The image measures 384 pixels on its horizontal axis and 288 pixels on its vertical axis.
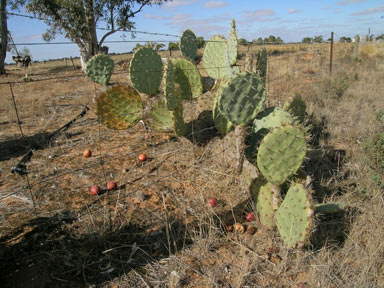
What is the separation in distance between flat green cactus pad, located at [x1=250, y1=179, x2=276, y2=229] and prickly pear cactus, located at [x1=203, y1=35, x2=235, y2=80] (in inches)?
78.5

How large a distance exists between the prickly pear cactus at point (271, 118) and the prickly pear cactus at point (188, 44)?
2.29 metres

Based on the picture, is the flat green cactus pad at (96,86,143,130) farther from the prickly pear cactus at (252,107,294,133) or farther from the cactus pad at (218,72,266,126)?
the prickly pear cactus at (252,107,294,133)

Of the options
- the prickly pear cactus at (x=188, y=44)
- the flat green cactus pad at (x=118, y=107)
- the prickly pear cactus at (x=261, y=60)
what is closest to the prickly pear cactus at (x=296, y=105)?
the prickly pear cactus at (x=261, y=60)

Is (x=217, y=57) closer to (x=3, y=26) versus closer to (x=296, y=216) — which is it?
(x=296, y=216)

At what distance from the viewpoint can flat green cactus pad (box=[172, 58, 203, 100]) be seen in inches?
146

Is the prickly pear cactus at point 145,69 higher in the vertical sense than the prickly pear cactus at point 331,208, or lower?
higher

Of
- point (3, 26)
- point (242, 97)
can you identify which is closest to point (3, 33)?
point (3, 26)

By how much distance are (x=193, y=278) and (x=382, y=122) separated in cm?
305

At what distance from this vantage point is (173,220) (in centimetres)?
232

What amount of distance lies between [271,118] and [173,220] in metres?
1.28

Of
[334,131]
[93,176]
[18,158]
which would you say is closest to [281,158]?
[93,176]

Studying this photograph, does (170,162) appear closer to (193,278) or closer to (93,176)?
(93,176)

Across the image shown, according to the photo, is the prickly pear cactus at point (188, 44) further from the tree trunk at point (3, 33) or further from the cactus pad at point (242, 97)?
the tree trunk at point (3, 33)

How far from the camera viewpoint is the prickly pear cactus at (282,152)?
1966 mm
